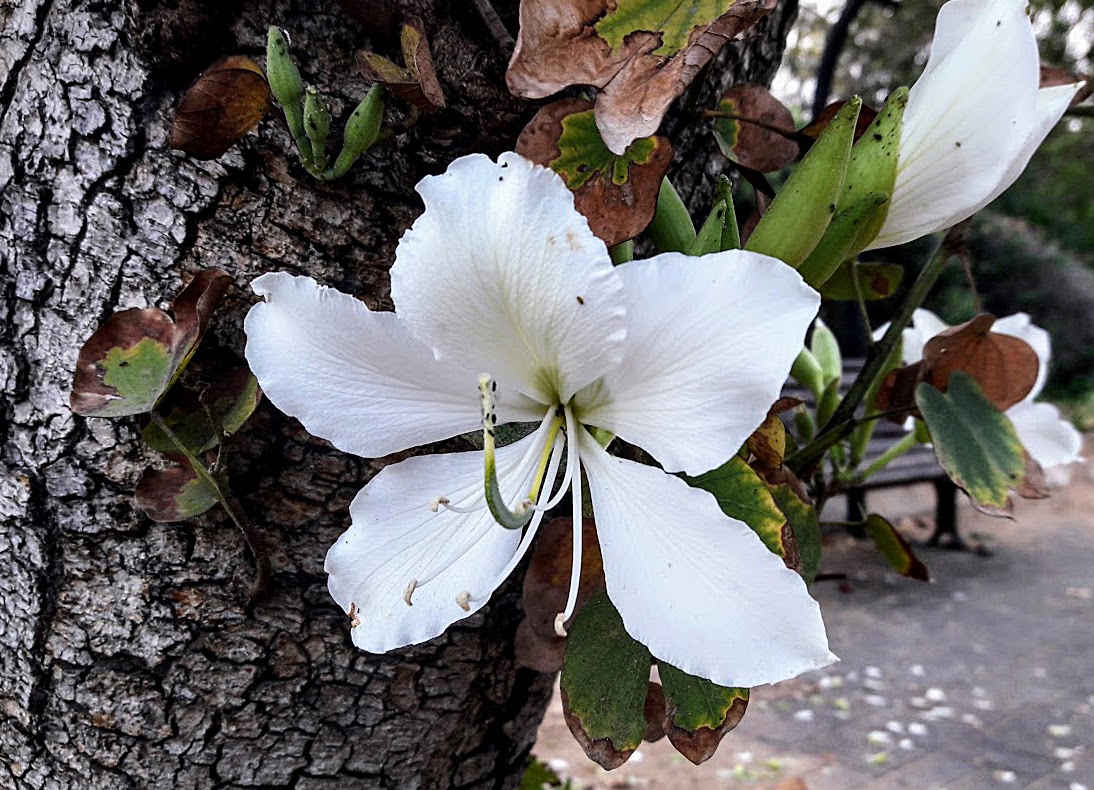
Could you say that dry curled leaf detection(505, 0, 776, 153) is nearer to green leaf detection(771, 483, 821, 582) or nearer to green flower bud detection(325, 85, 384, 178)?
green flower bud detection(325, 85, 384, 178)

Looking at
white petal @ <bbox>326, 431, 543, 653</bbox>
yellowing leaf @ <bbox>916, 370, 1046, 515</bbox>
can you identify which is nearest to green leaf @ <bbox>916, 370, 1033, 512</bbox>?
yellowing leaf @ <bbox>916, 370, 1046, 515</bbox>

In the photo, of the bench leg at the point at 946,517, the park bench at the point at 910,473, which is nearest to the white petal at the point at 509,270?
the park bench at the point at 910,473

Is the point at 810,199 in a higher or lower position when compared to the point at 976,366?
higher

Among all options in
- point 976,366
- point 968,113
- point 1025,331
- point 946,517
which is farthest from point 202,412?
point 946,517

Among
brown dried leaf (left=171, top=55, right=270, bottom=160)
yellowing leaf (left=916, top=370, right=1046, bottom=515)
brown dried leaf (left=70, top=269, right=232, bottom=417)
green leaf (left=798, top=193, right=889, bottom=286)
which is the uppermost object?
brown dried leaf (left=171, top=55, right=270, bottom=160)

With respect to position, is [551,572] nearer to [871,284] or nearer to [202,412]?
[202,412]

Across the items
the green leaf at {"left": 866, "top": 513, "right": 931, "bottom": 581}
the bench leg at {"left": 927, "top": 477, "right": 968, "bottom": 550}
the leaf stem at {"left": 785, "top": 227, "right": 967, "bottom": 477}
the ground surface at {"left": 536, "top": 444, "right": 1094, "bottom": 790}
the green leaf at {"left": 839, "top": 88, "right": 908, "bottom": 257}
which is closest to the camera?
the green leaf at {"left": 839, "top": 88, "right": 908, "bottom": 257}

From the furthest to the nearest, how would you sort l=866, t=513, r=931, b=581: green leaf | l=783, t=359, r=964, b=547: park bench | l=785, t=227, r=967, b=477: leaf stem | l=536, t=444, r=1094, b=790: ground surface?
l=783, t=359, r=964, b=547: park bench < l=536, t=444, r=1094, b=790: ground surface < l=866, t=513, r=931, b=581: green leaf < l=785, t=227, r=967, b=477: leaf stem
